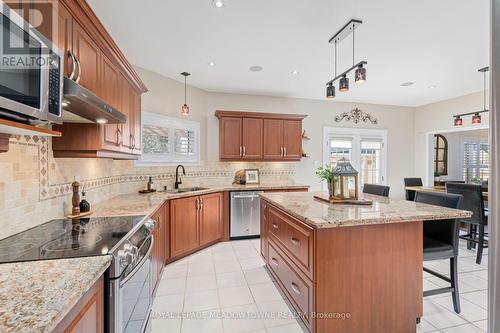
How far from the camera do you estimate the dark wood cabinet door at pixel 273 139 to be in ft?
14.5

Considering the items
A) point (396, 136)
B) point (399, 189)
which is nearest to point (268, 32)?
point (396, 136)

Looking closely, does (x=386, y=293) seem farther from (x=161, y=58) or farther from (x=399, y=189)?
(x=399, y=189)

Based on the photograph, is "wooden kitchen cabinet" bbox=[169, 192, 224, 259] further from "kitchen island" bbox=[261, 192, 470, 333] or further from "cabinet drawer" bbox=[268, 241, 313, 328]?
"kitchen island" bbox=[261, 192, 470, 333]

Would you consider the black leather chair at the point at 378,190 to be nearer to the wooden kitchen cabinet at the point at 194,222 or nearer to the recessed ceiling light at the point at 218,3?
the wooden kitchen cabinet at the point at 194,222

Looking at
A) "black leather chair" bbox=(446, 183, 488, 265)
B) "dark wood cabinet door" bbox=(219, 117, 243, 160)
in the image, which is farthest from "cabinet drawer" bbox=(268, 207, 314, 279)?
"black leather chair" bbox=(446, 183, 488, 265)

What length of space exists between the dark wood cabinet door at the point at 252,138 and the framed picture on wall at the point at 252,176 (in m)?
0.31

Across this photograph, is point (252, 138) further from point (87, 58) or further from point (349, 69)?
point (87, 58)

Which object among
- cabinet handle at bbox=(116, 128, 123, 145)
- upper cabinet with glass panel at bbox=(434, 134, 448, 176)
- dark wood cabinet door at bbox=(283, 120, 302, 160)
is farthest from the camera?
upper cabinet with glass panel at bbox=(434, 134, 448, 176)

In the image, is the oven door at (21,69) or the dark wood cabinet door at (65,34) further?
the dark wood cabinet door at (65,34)

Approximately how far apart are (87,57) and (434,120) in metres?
6.52

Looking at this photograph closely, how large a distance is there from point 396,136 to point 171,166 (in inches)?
206

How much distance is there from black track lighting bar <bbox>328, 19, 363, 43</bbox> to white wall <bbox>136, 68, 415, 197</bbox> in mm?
2360

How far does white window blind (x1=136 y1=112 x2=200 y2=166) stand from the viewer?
3.61 m

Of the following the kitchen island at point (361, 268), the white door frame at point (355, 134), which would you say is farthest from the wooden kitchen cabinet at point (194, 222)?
the white door frame at point (355, 134)
